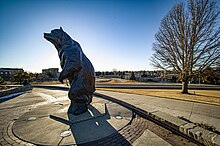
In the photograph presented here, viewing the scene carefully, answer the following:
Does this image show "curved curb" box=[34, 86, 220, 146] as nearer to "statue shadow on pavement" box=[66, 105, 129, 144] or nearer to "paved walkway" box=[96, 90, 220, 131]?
"paved walkway" box=[96, 90, 220, 131]

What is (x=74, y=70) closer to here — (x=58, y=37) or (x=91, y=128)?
(x=58, y=37)

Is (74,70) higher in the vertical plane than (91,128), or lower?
higher

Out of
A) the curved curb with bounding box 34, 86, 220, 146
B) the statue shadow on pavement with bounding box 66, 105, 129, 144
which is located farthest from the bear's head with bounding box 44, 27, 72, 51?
the curved curb with bounding box 34, 86, 220, 146

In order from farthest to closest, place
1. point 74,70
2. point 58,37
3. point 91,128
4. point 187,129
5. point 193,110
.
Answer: point 193,110, point 58,37, point 74,70, point 91,128, point 187,129

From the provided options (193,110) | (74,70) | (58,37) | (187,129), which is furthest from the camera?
(193,110)

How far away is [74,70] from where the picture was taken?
4496 millimetres

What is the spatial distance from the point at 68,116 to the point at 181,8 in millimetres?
13949

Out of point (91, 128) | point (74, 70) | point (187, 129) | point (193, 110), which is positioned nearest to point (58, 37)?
point (74, 70)

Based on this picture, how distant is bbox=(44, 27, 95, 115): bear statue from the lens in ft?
14.6

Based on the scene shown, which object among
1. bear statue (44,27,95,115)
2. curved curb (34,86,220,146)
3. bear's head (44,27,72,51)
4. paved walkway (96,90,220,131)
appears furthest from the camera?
bear's head (44,27,72,51)

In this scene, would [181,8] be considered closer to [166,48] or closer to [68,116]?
[166,48]

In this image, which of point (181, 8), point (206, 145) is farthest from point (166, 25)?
point (206, 145)

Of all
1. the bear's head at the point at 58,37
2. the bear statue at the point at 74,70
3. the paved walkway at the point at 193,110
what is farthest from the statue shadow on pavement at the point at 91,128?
the bear's head at the point at 58,37

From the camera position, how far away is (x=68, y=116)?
14.6 feet
